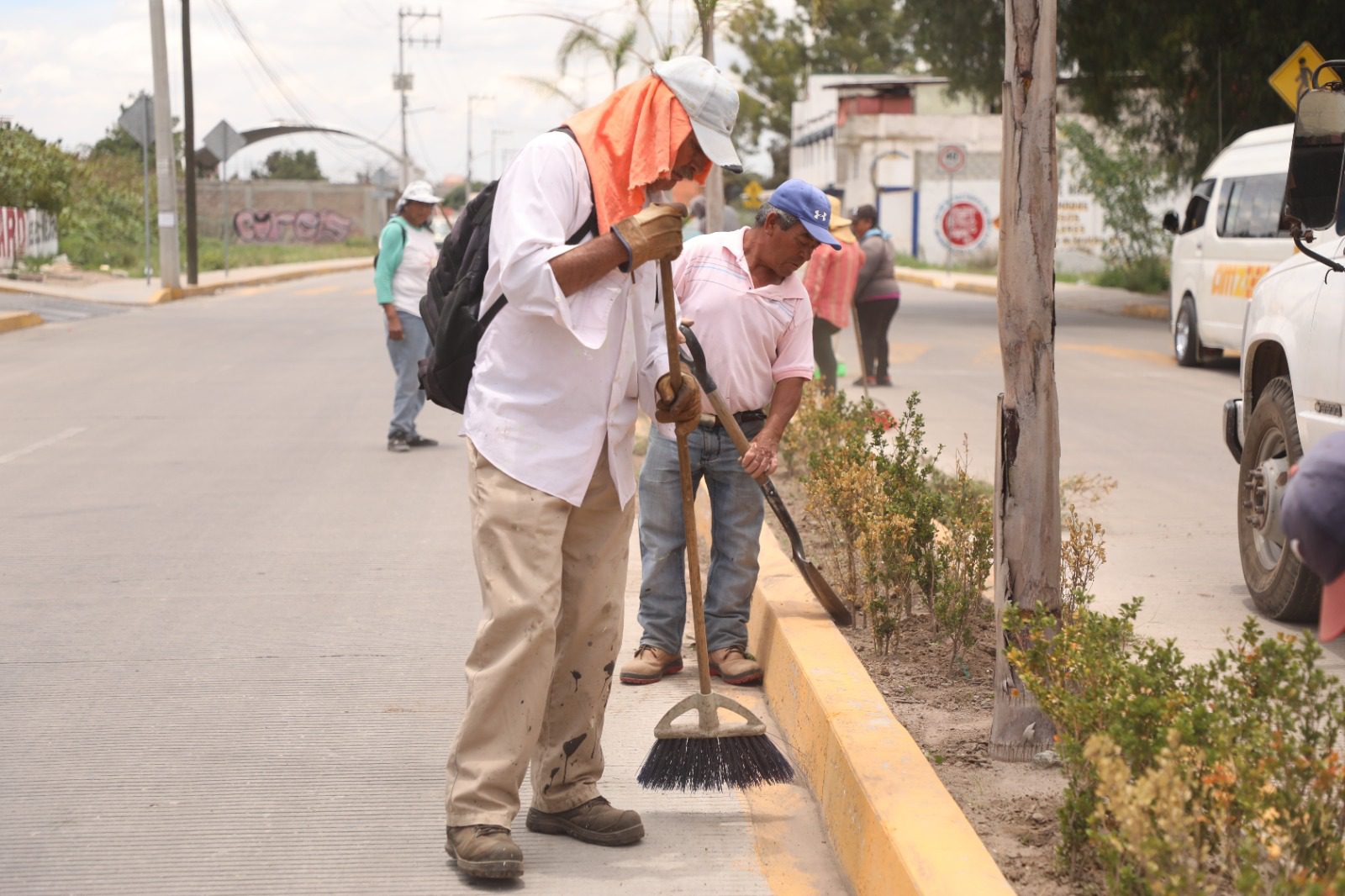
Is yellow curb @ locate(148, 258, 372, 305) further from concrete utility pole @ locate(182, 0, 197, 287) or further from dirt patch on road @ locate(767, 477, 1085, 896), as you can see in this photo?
dirt patch on road @ locate(767, 477, 1085, 896)

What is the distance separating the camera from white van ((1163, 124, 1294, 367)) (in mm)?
16203

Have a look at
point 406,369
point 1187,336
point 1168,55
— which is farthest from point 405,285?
point 1168,55

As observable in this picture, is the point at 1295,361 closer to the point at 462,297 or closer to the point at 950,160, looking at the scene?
the point at 462,297

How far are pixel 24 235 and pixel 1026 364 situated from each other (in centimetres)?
3202

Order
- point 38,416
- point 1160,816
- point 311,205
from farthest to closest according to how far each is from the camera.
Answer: point 311,205 → point 38,416 → point 1160,816

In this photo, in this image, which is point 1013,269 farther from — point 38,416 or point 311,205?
point 311,205

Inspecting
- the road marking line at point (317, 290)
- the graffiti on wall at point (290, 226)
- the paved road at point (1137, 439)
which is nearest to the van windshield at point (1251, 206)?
the paved road at point (1137, 439)

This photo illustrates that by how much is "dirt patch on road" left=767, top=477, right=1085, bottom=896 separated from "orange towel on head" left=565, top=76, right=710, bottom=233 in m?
1.72

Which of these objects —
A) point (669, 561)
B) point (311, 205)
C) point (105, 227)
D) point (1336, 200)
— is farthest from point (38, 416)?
point (311, 205)

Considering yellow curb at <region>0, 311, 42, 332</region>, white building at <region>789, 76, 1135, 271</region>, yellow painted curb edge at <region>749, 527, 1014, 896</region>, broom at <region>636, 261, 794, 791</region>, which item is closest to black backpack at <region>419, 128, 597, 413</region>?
broom at <region>636, 261, 794, 791</region>

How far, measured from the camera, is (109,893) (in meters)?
3.90

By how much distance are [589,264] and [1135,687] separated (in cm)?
155

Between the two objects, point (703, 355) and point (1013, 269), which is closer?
point (1013, 269)

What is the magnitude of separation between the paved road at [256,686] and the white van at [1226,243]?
29.2 feet
